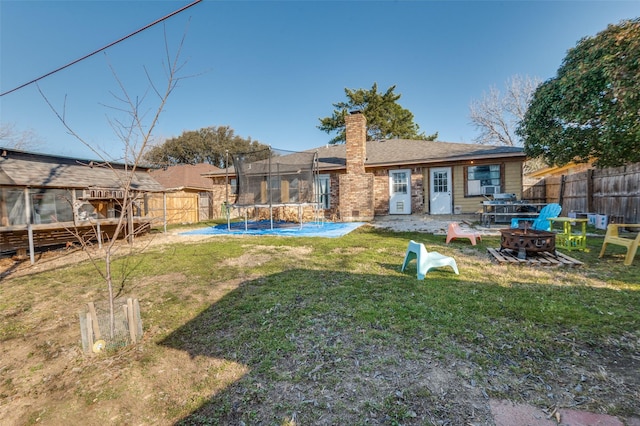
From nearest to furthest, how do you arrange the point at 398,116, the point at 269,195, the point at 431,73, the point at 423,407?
the point at 423,407
the point at 269,195
the point at 431,73
the point at 398,116

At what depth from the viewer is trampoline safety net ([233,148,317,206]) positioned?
393 inches

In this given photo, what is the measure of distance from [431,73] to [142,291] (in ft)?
56.9

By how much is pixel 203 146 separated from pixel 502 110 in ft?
95.3

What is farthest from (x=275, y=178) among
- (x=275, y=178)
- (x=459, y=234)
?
(x=459, y=234)

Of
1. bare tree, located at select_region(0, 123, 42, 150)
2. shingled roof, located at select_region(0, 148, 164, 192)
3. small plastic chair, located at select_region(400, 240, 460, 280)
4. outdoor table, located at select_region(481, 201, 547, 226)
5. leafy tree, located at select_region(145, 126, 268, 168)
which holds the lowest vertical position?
small plastic chair, located at select_region(400, 240, 460, 280)

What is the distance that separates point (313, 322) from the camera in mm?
2764

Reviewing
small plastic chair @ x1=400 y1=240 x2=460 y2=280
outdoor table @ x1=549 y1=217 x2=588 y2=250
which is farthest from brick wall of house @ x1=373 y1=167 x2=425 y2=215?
small plastic chair @ x1=400 y1=240 x2=460 y2=280

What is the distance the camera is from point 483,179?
11.7m

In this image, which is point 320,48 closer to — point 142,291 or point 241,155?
point 241,155

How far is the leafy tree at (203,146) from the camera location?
31.8 meters

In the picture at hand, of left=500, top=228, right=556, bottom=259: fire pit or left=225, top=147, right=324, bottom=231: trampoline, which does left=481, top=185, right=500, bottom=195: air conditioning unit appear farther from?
left=500, top=228, right=556, bottom=259: fire pit

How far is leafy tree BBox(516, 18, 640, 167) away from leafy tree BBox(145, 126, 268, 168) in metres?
27.8

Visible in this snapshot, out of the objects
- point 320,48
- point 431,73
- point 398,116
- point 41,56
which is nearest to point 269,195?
point 41,56

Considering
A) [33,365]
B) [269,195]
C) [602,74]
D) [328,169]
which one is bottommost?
[33,365]
